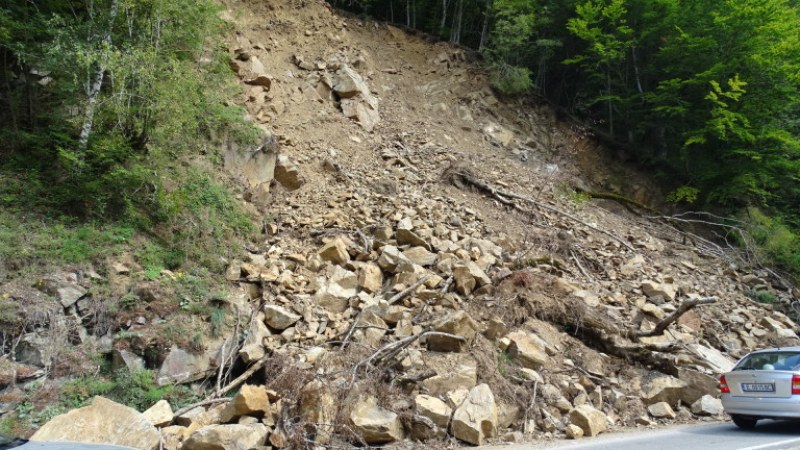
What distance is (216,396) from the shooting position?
21.3ft

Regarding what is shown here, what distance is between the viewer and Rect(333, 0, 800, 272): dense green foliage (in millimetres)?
15047

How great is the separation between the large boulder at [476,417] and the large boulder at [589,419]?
120cm

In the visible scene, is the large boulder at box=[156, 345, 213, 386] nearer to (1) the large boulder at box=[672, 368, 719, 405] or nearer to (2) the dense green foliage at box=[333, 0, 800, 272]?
(1) the large boulder at box=[672, 368, 719, 405]

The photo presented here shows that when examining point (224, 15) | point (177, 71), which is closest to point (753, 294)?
point (177, 71)

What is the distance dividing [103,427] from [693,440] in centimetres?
720

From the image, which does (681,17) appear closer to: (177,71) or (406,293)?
(406,293)

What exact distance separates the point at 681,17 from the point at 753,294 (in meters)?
9.73

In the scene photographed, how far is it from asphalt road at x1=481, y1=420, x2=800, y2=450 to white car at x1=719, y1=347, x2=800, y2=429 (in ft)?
0.91

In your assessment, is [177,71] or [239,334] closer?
[239,334]

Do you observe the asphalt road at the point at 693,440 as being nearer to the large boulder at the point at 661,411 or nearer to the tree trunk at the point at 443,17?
the large boulder at the point at 661,411

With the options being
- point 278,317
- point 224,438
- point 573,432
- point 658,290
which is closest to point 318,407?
point 224,438

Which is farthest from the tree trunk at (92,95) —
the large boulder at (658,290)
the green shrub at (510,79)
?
the green shrub at (510,79)

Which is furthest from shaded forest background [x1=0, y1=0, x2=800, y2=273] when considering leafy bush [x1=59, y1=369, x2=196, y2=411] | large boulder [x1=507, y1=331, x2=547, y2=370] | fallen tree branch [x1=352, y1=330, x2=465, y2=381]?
large boulder [x1=507, y1=331, x2=547, y2=370]

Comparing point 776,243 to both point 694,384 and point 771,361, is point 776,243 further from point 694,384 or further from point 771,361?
point 771,361
